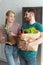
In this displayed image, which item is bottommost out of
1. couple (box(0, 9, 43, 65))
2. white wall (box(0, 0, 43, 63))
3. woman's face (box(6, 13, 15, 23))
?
couple (box(0, 9, 43, 65))

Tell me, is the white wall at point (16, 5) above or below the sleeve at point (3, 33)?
above

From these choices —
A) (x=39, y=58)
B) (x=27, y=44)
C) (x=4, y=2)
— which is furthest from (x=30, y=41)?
(x=4, y=2)

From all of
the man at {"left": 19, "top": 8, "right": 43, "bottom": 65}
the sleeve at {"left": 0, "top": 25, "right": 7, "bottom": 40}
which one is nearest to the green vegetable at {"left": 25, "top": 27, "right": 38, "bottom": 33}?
the man at {"left": 19, "top": 8, "right": 43, "bottom": 65}

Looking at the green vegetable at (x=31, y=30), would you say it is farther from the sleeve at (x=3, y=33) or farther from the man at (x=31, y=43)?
the sleeve at (x=3, y=33)

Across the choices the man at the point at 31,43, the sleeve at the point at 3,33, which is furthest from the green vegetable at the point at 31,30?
the sleeve at the point at 3,33

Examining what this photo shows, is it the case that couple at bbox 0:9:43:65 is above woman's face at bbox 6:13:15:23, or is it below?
below

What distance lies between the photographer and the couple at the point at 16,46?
0.77m

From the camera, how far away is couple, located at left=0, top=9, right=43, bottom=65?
77cm

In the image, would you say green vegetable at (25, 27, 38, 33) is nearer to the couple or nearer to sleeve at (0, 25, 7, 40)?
the couple

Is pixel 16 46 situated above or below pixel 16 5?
A: below

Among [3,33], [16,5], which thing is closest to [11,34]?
[3,33]

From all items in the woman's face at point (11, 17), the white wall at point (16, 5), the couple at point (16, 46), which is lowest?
the couple at point (16, 46)

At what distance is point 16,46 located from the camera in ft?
2.61

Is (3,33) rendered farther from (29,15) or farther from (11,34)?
(29,15)
